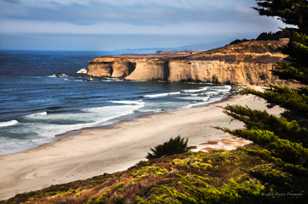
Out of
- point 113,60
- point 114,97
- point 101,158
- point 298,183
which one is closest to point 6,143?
point 101,158

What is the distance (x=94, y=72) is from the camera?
325ft

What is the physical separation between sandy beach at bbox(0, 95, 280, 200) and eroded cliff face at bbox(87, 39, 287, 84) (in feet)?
113

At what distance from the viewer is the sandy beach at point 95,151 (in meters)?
21.0

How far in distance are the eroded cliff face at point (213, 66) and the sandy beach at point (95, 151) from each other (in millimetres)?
34425

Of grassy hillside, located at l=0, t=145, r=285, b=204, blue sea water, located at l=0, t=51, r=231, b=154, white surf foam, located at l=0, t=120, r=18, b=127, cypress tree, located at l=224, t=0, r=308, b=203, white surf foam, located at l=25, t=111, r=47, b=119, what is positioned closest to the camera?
cypress tree, located at l=224, t=0, r=308, b=203

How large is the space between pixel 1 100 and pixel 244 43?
154 feet

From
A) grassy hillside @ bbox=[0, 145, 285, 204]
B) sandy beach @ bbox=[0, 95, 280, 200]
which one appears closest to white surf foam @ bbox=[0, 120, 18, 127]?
sandy beach @ bbox=[0, 95, 280, 200]

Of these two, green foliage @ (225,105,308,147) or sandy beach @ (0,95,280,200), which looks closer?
green foliage @ (225,105,308,147)

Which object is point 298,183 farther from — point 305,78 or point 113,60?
point 113,60

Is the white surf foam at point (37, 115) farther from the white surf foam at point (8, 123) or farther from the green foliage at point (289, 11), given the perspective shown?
the green foliage at point (289, 11)

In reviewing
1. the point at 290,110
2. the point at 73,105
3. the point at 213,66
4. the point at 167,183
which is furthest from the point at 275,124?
the point at 213,66

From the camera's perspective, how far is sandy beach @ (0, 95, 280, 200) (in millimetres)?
20953

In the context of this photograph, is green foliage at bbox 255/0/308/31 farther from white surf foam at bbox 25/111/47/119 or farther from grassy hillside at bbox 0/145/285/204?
white surf foam at bbox 25/111/47/119

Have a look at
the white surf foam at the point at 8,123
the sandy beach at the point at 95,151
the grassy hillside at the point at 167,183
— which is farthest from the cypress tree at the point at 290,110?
the white surf foam at the point at 8,123
